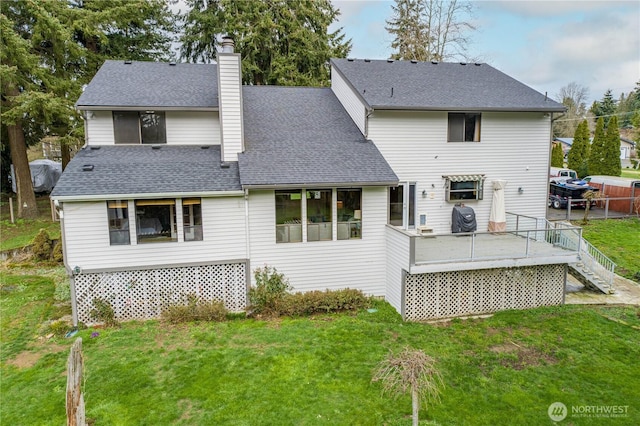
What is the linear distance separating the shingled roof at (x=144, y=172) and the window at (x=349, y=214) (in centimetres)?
291

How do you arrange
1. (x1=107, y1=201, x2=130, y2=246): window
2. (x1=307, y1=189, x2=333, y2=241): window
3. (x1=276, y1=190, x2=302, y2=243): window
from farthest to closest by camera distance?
(x1=307, y1=189, x2=333, y2=241): window → (x1=276, y1=190, x2=302, y2=243): window → (x1=107, y1=201, x2=130, y2=246): window

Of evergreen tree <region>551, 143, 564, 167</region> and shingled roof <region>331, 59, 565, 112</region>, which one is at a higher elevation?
shingled roof <region>331, 59, 565, 112</region>

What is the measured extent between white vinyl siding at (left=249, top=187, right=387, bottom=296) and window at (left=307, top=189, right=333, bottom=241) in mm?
230

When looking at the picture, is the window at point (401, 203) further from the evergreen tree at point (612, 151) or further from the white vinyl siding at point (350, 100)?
the evergreen tree at point (612, 151)

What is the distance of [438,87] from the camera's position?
1345 centimetres

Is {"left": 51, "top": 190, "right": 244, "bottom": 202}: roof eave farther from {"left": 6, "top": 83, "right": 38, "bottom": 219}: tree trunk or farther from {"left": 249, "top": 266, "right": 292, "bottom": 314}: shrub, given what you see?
{"left": 6, "top": 83, "right": 38, "bottom": 219}: tree trunk

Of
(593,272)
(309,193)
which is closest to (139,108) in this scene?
(309,193)

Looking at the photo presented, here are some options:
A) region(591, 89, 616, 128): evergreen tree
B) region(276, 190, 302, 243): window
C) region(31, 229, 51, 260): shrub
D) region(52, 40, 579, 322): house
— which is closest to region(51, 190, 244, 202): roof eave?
region(52, 40, 579, 322): house

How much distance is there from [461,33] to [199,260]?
22003 millimetres

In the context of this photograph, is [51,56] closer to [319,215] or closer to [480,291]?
[319,215]

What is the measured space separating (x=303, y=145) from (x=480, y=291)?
21.6ft

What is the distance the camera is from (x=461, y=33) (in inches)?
933

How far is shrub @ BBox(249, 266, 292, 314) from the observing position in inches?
400

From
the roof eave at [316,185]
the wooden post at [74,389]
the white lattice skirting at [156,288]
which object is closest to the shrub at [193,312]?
the white lattice skirting at [156,288]
